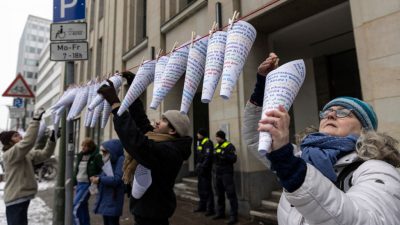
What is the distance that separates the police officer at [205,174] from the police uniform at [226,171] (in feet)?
1.05

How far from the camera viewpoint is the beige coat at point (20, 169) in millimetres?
3734

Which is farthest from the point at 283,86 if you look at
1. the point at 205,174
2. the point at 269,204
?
the point at 205,174

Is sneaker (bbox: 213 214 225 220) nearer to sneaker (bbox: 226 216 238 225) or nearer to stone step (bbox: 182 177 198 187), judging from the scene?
sneaker (bbox: 226 216 238 225)

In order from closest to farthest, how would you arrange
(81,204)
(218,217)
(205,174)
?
(81,204) < (218,217) < (205,174)

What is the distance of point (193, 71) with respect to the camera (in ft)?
6.68

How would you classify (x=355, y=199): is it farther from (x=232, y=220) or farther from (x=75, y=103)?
(x=232, y=220)

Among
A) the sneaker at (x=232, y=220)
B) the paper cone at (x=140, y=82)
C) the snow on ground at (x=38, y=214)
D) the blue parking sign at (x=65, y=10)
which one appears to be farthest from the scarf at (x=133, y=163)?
the snow on ground at (x=38, y=214)

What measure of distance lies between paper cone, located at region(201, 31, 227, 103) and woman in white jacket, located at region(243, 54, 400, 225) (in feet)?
0.97

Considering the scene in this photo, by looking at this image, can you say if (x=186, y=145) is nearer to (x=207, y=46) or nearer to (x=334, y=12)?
(x=207, y=46)

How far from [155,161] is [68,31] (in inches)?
112

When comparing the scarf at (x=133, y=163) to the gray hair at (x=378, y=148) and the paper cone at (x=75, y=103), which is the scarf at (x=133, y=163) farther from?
the gray hair at (x=378, y=148)

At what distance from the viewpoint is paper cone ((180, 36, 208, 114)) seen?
200 centimetres

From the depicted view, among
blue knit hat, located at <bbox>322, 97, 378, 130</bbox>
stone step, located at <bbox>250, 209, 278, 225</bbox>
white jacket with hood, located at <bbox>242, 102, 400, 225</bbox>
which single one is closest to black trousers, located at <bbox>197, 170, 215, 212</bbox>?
stone step, located at <bbox>250, 209, 278, 225</bbox>

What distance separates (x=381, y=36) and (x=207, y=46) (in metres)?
2.92
